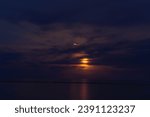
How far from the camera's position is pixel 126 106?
12516mm

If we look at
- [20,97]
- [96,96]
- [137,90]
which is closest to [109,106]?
[20,97]

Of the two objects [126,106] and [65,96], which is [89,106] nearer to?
[126,106]

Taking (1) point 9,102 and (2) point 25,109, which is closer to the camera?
(2) point 25,109

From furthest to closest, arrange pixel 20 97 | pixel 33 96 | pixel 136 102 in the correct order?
pixel 33 96 < pixel 20 97 < pixel 136 102

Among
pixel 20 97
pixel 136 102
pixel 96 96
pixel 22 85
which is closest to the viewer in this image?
pixel 136 102

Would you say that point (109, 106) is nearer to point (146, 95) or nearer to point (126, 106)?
point (126, 106)

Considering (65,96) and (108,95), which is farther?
(108,95)

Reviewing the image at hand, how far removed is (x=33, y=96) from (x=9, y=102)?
2304 cm

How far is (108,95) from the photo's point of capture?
40875mm

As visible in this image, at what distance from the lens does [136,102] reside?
13188mm

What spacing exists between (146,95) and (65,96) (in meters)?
11.6

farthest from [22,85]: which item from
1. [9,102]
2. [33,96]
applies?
[9,102]

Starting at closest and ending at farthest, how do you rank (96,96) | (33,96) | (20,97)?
1. (20,97)
2. (33,96)
3. (96,96)

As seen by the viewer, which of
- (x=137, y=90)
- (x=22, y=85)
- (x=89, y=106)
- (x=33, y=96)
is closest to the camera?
(x=89, y=106)
